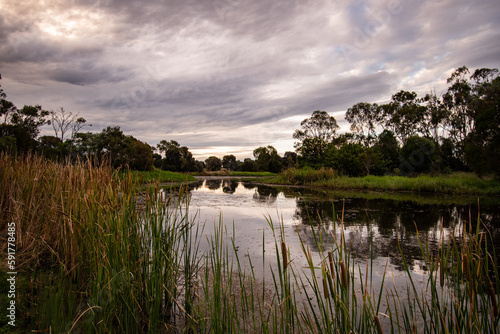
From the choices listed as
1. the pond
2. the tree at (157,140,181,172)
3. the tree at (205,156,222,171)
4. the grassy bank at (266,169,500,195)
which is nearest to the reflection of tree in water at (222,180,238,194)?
the grassy bank at (266,169,500,195)

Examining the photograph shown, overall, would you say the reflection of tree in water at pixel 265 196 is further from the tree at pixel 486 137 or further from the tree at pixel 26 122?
the tree at pixel 26 122

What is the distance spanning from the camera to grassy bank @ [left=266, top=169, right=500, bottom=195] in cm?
1605

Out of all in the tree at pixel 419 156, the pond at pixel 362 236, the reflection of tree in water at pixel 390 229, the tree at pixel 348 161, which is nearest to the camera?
the pond at pixel 362 236

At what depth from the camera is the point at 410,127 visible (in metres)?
32.9

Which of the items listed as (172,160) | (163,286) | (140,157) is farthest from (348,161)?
(172,160)

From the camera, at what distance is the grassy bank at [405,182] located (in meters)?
16.0

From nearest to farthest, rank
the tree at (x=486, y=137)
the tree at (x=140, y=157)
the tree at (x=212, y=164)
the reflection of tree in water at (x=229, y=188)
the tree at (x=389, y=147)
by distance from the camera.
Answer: the tree at (x=486, y=137), the reflection of tree in water at (x=229, y=188), the tree at (x=140, y=157), the tree at (x=389, y=147), the tree at (x=212, y=164)

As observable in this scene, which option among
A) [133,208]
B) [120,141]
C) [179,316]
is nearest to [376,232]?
[179,316]

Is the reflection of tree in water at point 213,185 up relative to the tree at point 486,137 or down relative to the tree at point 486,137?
down

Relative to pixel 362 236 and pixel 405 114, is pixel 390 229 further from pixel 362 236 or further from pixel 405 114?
pixel 405 114

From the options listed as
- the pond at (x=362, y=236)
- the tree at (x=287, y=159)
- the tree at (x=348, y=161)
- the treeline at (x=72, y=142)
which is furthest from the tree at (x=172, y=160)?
the pond at (x=362, y=236)

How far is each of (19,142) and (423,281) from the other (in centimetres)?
2891

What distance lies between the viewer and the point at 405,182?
18859 mm

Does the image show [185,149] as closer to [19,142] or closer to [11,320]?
[19,142]
